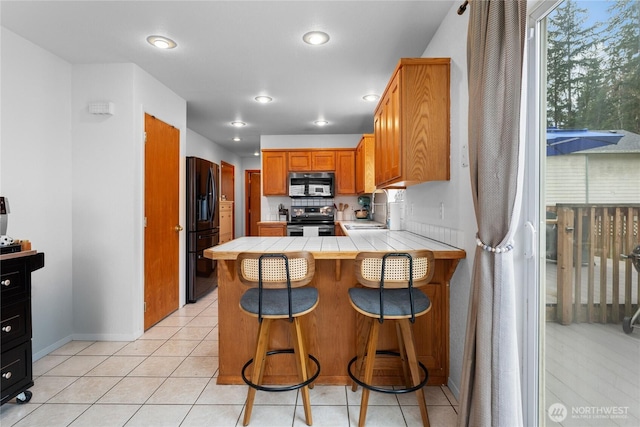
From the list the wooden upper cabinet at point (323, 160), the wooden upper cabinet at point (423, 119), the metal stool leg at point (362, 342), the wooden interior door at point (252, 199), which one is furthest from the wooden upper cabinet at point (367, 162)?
the wooden interior door at point (252, 199)

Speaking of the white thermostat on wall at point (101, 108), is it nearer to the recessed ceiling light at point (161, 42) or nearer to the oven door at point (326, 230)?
the recessed ceiling light at point (161, 42)

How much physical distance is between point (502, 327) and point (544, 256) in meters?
0.38

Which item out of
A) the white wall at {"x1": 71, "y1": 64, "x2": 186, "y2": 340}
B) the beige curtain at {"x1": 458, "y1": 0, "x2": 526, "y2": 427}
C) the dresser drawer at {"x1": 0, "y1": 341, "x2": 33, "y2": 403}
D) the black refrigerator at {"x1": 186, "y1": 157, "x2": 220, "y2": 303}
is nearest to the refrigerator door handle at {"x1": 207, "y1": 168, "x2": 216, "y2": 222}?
the black refrigerator at {"x1": 186, "y1": 157, "x2": 220, "y2": 303}

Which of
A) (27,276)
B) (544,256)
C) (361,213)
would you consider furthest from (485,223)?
(361,213)

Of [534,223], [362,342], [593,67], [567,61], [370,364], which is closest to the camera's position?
[593,67]

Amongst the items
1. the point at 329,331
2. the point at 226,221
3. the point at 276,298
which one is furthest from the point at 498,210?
the point at 226,221

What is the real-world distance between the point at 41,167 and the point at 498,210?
3266 millimetres

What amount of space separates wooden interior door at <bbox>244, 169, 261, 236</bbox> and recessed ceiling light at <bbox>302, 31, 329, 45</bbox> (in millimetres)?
6036

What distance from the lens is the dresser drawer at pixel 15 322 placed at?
72.0 inches

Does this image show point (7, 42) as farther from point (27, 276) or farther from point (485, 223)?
point (485, 223)

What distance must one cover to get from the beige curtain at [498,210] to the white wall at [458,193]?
1.43ft

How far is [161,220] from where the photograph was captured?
11.1ft

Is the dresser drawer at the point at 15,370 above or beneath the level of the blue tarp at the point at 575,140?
beneath

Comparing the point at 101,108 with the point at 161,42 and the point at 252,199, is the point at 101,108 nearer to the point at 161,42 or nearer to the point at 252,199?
the point at 161,42
